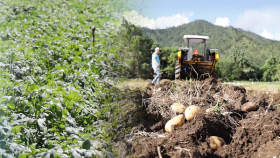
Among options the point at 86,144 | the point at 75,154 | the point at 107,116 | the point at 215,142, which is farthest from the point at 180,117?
the point at 75,154

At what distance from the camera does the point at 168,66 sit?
27328 millimetres

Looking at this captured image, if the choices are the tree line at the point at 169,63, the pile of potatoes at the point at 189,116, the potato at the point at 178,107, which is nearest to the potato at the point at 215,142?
the pile of potatoes at the point at 189,116

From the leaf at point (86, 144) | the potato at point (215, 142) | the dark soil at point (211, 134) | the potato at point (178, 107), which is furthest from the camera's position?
the potato at point (178, 107)

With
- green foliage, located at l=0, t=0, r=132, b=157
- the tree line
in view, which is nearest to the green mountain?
the tree line

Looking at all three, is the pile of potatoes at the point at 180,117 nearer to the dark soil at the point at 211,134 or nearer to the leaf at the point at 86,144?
the dark soil at the point at 211,134

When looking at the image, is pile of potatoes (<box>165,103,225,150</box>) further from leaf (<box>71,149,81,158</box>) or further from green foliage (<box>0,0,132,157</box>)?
leaf (<box>71,149,81,158</box>)

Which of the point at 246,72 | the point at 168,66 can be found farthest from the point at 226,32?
the point at 168,66

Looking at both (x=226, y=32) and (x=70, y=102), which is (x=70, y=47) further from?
(x=226, y=32)

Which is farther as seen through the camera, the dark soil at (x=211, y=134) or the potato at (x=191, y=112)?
the potato at (x=191, y=112)

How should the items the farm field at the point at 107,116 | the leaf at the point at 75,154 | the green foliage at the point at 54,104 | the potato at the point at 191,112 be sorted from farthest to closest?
the potato at the point at 191,112 → the farm field at the point at 107,116 → the green foliage at the point at 54,104 → the leaf at the point at 75,154

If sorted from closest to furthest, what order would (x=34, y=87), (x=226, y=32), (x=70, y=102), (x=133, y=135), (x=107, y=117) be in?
(x=34, y=87), (x=70, y=102), (x=133, y=135), (x=107, y=117), (x=226, y=32)

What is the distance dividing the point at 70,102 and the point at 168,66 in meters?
24.6

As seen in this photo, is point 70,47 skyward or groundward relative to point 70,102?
skyward

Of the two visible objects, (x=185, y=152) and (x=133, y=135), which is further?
(x=133, y=135)
